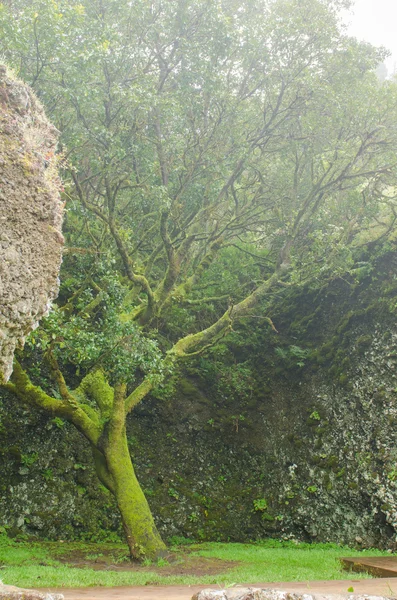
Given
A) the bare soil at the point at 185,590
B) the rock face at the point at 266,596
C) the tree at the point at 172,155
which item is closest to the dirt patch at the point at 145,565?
the tree at the point at 172,155

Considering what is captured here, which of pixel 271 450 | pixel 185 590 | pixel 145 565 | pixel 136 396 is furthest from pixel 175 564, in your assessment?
pixel 271 450

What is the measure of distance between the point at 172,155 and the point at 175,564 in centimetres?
931

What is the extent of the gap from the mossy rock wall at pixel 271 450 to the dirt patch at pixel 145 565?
1755mm

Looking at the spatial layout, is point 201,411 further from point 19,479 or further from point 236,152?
point 236,152

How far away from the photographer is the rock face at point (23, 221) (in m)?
5.47

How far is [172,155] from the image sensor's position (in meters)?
12.1

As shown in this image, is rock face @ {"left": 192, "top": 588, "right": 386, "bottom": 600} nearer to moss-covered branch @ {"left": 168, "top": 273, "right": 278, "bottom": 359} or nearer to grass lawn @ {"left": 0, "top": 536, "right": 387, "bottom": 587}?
grass lawn @ {"left": 0, "top": 536, "right": 387, "bottom": 587}

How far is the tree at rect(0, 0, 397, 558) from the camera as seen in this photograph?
30.5 feet

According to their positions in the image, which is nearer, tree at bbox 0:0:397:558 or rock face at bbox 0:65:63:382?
rock face at bbox 0:65:63:382

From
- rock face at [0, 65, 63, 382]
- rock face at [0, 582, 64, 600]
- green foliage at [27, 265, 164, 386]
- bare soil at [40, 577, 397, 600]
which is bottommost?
bare soil at [40, 577, 397, 600]

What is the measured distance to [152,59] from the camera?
38.4 ft

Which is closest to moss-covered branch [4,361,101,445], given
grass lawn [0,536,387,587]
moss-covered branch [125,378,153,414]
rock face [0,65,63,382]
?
moss-covered branch [125,378,153,414]

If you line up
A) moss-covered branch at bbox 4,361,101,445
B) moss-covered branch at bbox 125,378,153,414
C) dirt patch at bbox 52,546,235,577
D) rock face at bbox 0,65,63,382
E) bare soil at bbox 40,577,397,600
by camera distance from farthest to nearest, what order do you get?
moss-covered branch at bbox 125,378,153,414, moss-covered branch at bbox 4,361,101,445, dirt patch at bbox 52,546,235,577, bare soil at bbox 40,577,397,600, rock face at bbox 0,65,63,382

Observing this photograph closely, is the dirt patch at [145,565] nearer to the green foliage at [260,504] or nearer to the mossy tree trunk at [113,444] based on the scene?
the mossy tree trunk at [113,444]
